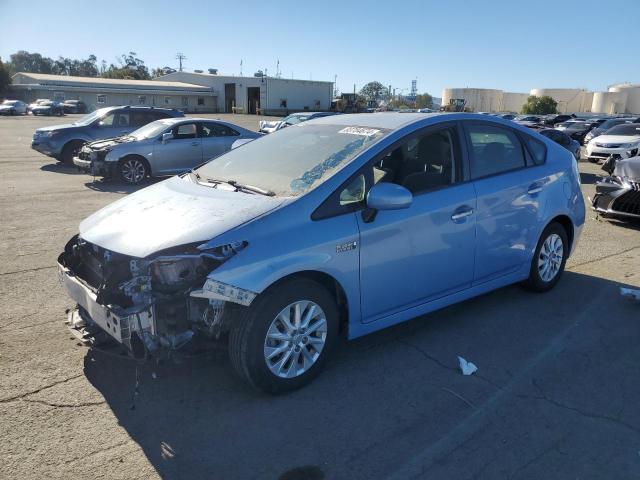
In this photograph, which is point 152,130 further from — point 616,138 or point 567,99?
point 567,99

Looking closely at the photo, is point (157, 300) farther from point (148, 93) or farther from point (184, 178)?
point (148, 93)

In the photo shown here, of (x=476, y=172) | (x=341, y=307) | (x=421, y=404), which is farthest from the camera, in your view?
(x=476, y=172)

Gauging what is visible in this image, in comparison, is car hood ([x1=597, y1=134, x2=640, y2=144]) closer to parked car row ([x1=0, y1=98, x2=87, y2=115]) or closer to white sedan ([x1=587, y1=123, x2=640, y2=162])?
white sedan ([x1=587, y1=123, x2=640, y2=162])

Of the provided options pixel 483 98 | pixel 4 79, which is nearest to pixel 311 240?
pixel 4 79

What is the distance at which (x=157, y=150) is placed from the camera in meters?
12.5

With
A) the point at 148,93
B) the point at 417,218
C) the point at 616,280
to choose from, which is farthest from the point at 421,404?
the point at 148,93

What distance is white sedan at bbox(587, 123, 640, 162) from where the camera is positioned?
18022 mm

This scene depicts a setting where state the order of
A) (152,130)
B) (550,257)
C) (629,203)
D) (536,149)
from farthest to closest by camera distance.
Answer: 1. (152,130)
2. (629,203)
3. (550,257)
4. (536,149)

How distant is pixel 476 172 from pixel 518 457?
2.38 m

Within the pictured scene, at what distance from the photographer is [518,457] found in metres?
2.89

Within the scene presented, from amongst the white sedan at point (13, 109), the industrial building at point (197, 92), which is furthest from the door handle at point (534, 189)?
the industrial building at point (197, 92)

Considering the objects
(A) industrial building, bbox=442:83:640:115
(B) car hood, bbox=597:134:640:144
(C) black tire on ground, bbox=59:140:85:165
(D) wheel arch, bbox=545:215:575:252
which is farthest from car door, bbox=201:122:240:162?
(A) industrial building, bbox=442:83:640:115

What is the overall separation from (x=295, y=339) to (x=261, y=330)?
0.29m

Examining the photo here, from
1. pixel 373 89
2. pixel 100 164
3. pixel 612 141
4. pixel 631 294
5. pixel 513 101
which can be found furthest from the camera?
pixel 373 89
